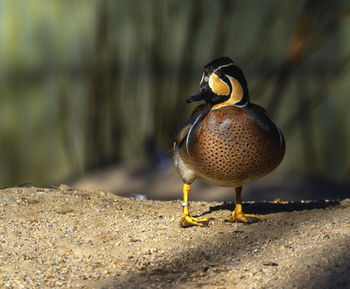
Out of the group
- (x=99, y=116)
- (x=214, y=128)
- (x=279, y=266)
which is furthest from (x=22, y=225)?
(x=99, y=116)

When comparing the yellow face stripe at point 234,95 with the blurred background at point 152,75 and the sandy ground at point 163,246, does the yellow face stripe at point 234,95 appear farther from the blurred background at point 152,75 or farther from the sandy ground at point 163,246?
the blurred background at point 152,75

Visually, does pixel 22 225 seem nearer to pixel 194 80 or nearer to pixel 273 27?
pixel 194 80

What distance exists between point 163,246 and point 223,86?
67 centimetres

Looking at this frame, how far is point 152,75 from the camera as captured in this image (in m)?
5.91

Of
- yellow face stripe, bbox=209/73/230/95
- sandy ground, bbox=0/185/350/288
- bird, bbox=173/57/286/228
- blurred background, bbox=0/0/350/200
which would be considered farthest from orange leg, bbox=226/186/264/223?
blurred background, bbox=0/0/350/200

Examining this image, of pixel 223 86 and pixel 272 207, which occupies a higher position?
pixel 223 86

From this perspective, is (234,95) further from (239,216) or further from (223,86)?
(239,216)

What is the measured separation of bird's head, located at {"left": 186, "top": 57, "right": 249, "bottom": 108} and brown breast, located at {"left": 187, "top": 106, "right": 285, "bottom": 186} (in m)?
0.04

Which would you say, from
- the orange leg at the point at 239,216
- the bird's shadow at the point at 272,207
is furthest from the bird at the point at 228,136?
the bird's shadow at the point at 272,207

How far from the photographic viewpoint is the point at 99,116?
233 inches

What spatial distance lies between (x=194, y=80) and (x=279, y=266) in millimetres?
3234

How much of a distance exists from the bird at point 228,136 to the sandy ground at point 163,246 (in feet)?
0.85

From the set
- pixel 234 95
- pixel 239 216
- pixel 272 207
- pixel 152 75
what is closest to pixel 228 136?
pixel 234 95

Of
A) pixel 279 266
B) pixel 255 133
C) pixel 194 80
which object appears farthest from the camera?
pixel 194 80
